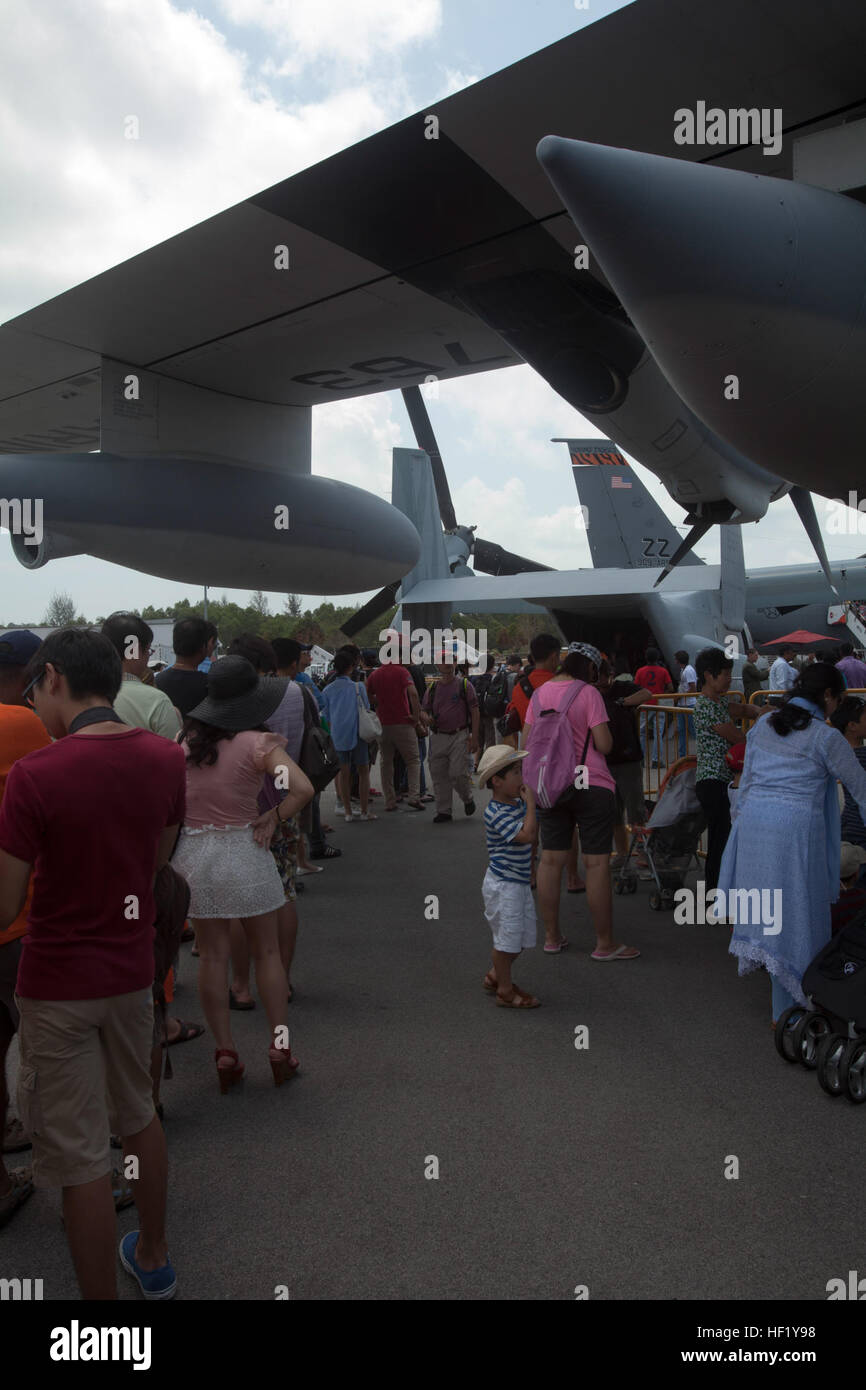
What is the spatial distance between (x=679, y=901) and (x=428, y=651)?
20.2 ft

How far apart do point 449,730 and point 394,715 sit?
0.83 m

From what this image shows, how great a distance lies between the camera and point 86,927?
210 cm

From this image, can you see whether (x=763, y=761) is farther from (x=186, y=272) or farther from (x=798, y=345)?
(x=186, y=272)

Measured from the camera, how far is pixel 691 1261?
2395 millimetres

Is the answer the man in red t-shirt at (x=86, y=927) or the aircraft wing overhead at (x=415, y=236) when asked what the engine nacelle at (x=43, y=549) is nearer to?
the aircraft wing overhead at (x=415, y=236)

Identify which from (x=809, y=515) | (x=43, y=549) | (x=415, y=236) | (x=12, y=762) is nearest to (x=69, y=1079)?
(x=12, y=762)

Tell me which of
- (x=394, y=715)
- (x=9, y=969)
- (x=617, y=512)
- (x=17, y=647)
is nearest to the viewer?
(x=9, y=969)

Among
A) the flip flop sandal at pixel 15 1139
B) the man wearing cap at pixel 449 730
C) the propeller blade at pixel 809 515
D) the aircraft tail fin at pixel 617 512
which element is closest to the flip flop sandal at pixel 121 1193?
the flip flop sandal at pixel 15 1139

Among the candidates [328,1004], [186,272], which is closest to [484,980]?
[328,1004]

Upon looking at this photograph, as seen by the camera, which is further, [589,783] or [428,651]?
[428,651]

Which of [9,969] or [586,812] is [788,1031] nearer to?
[586,812]

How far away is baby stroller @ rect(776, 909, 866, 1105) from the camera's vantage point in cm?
329

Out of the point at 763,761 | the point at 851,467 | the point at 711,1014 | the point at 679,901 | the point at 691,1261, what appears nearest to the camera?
the point at 691,1261

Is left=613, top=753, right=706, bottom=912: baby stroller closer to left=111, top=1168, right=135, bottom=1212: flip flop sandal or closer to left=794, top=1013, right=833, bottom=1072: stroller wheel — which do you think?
left=794, top=1013, right=833, bottom=1072: stroller wheel
